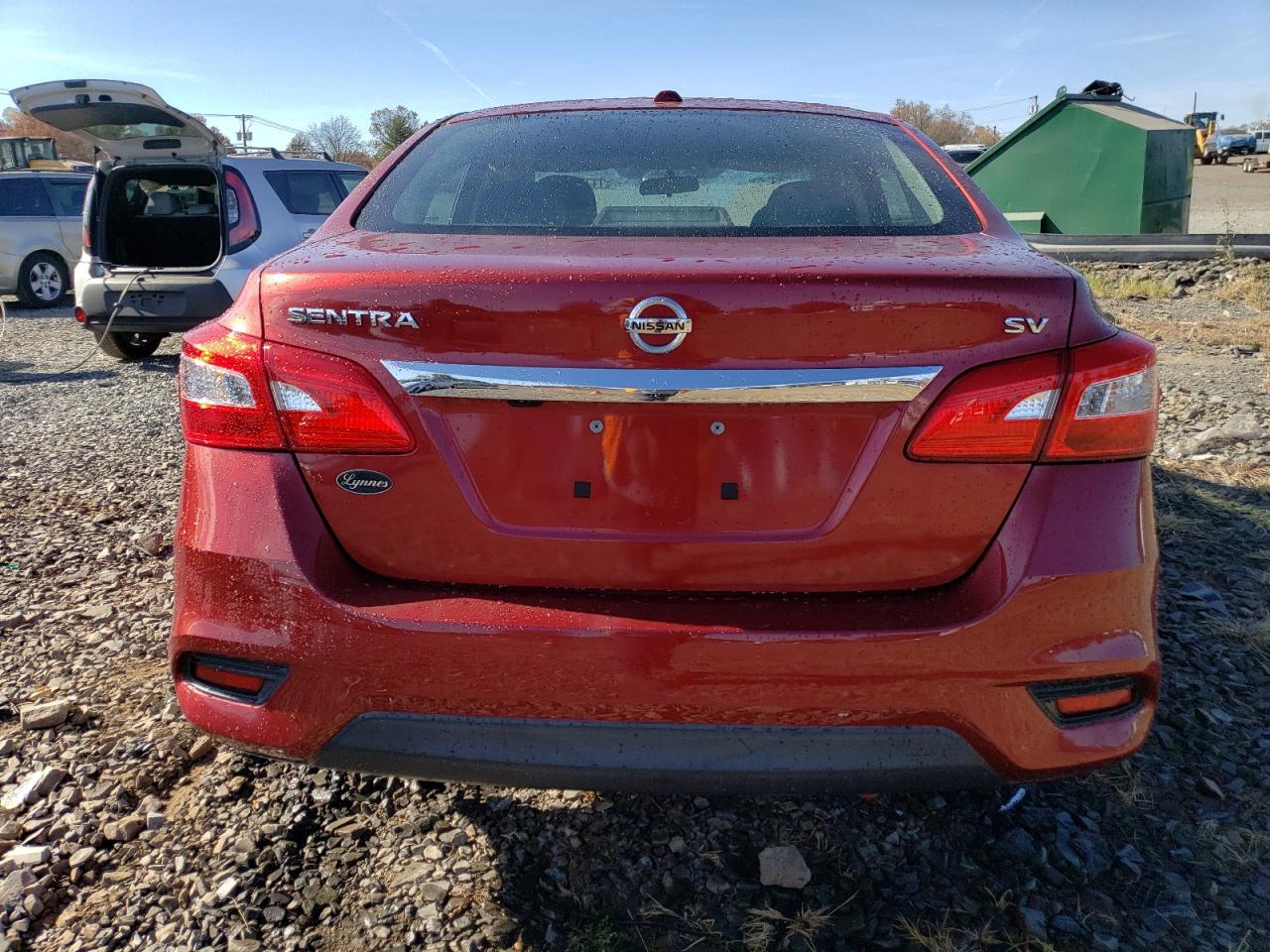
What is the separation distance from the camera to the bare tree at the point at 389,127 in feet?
154

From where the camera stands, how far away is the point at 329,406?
1650mm

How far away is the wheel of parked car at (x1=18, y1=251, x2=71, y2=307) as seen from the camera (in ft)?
43.8

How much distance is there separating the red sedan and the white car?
635 cm

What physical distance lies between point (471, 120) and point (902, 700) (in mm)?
2001

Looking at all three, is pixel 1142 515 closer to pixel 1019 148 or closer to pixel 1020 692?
pixel 1020 692

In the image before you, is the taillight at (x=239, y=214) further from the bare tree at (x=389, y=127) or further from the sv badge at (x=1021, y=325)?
the bare tree at (x=389, y=127)

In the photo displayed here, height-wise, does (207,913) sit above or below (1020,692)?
below

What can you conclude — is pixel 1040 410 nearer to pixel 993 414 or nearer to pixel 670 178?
pixel 993 414

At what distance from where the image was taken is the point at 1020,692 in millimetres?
1611

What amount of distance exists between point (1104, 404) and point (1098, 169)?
11.1 metres

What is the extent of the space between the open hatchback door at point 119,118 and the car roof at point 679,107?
→ 5.08m

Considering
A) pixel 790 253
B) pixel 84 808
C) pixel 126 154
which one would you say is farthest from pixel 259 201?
pixel 790 253

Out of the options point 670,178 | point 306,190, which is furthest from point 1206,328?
point 306,190

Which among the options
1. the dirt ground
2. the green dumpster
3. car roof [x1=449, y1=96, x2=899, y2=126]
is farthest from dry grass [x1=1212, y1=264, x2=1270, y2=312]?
car roof [x1=449, y1=96, x2=899, y2=126]
